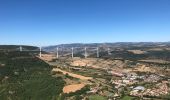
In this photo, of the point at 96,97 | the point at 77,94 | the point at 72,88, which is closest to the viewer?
the point at 96,97

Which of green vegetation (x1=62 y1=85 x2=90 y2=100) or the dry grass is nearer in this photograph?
green vegetation (x1=62 y1=85 x2=90 y2=100)

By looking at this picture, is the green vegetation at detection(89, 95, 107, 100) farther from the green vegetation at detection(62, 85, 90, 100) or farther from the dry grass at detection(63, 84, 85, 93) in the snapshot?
the dry grass at detection(63, 84, 85, 93)

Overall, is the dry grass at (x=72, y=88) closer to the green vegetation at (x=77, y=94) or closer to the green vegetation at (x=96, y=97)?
the green vegetation at (x=77, y=94)

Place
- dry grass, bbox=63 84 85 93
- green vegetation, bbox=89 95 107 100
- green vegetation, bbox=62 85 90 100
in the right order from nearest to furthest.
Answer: green vegetation, bbox=89 95 107 100 → green vegetation, bbox=62 85 90 100 → dry grass, bbox=63 84 85 93

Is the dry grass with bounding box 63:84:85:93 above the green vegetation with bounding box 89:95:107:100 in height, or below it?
above

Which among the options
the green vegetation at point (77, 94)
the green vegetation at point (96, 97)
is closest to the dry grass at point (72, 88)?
the green vegetation at point (77, 94)

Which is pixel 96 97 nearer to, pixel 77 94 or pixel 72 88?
pixel 77 94

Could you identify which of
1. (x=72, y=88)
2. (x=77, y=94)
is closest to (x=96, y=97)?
(x=77, y=94)

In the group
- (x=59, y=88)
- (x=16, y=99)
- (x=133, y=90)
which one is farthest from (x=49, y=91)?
(x=133, y=90)

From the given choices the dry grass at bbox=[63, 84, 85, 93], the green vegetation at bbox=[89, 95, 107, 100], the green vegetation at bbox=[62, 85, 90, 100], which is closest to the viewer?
the green vegetation at bbox=[89, 95, 107, 100]

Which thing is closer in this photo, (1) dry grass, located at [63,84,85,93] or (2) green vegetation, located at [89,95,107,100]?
(2) green vegetation, located at [89,95,107,100]

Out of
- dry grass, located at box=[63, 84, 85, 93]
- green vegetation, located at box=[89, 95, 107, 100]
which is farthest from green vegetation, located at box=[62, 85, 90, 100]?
green vegetation, located at box=[89, 95, 107, 100]
